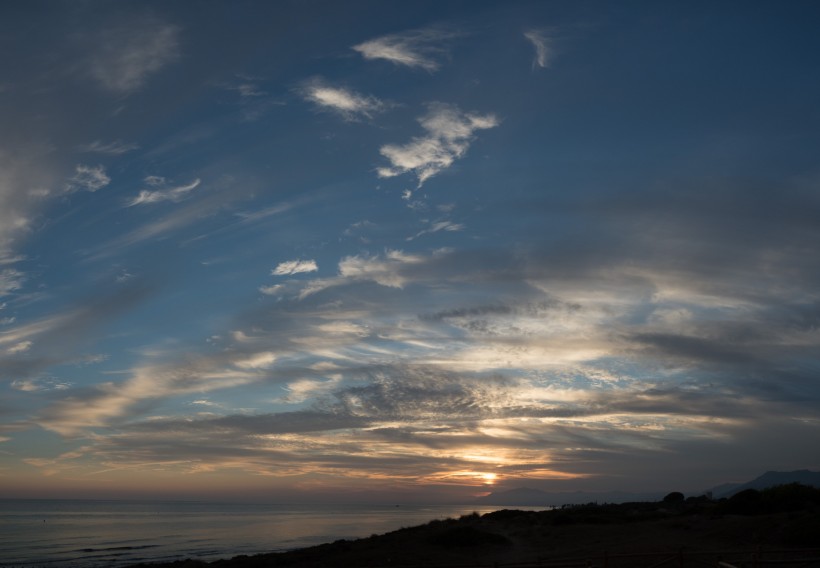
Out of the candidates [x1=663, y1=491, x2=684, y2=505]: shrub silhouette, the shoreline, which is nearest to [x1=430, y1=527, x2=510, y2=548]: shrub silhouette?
the shoreline

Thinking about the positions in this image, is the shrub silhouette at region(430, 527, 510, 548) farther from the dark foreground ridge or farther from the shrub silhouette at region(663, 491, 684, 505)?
the shrub silhouette at region(663, 491, 684, 505)

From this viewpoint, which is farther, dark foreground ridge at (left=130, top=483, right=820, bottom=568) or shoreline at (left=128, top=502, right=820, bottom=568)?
dark foreground ridge at (left=130, top=483, right=820, bottom=568)

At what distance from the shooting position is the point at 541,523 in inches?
1837

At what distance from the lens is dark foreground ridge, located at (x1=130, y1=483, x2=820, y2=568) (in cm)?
2980

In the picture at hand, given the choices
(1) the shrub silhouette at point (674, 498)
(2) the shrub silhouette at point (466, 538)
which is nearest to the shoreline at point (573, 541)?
(2) the shrub silhouette at point (466, 538)

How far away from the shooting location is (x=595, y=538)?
36.8 metres

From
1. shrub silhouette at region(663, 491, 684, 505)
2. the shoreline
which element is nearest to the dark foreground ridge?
the shoreline

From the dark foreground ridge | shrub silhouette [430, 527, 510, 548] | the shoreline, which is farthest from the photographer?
shrub silhouette [430, 527, 510, 548]

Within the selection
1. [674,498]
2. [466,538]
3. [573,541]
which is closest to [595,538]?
[573,541]

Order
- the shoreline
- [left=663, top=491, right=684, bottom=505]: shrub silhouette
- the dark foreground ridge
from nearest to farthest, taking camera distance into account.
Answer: the shoreline < the dark foreground ridge < [left=663, top=491, right=684, bottom=505]: shrub silhouette

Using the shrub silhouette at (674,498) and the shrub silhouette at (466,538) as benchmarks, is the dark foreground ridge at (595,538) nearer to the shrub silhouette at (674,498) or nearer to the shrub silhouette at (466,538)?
the shrub silhouette at (466,538)

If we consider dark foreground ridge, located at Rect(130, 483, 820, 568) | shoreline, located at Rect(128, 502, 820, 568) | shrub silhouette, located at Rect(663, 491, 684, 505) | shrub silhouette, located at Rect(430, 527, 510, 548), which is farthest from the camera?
shrub silhouette, located at Rect(663, 491, 684, 505)

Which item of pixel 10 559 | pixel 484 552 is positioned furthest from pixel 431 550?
pixel 10 559

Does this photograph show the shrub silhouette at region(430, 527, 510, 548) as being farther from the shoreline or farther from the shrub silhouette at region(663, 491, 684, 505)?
the shrub silhouette at region(663, 491, 684, 505)
